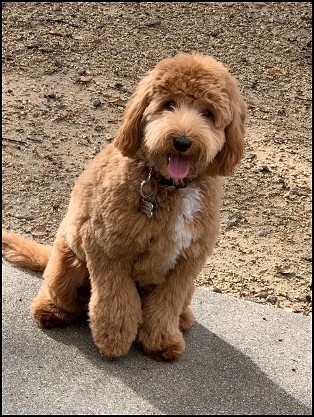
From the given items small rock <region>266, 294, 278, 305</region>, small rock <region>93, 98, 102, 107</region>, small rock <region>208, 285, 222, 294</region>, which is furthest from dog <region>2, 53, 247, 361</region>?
small rock <region>93, 98, 102, 107</region>

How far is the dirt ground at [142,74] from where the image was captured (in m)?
4.46

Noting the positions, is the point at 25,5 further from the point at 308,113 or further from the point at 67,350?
the point at 67,350

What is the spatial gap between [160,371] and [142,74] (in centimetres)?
368

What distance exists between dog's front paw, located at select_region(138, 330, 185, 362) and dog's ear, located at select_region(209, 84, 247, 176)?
74cm

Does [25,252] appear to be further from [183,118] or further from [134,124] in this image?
[183,118]

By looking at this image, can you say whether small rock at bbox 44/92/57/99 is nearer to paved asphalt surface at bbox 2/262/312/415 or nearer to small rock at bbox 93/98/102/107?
A: small rock at bbox 93/98/102/107

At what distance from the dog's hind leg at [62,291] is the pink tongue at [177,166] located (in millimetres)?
667

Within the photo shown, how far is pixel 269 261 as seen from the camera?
4.44 metres

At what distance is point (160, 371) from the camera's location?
3.08 metres

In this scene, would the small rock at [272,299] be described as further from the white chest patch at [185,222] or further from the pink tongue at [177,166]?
the pink tongue at [177,166]

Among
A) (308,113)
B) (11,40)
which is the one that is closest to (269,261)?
(308,113)

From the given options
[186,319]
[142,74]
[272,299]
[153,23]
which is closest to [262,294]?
[272,299]

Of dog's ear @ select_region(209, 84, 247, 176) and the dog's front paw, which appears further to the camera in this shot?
the dog's front paw

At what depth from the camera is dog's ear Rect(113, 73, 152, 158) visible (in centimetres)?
282
